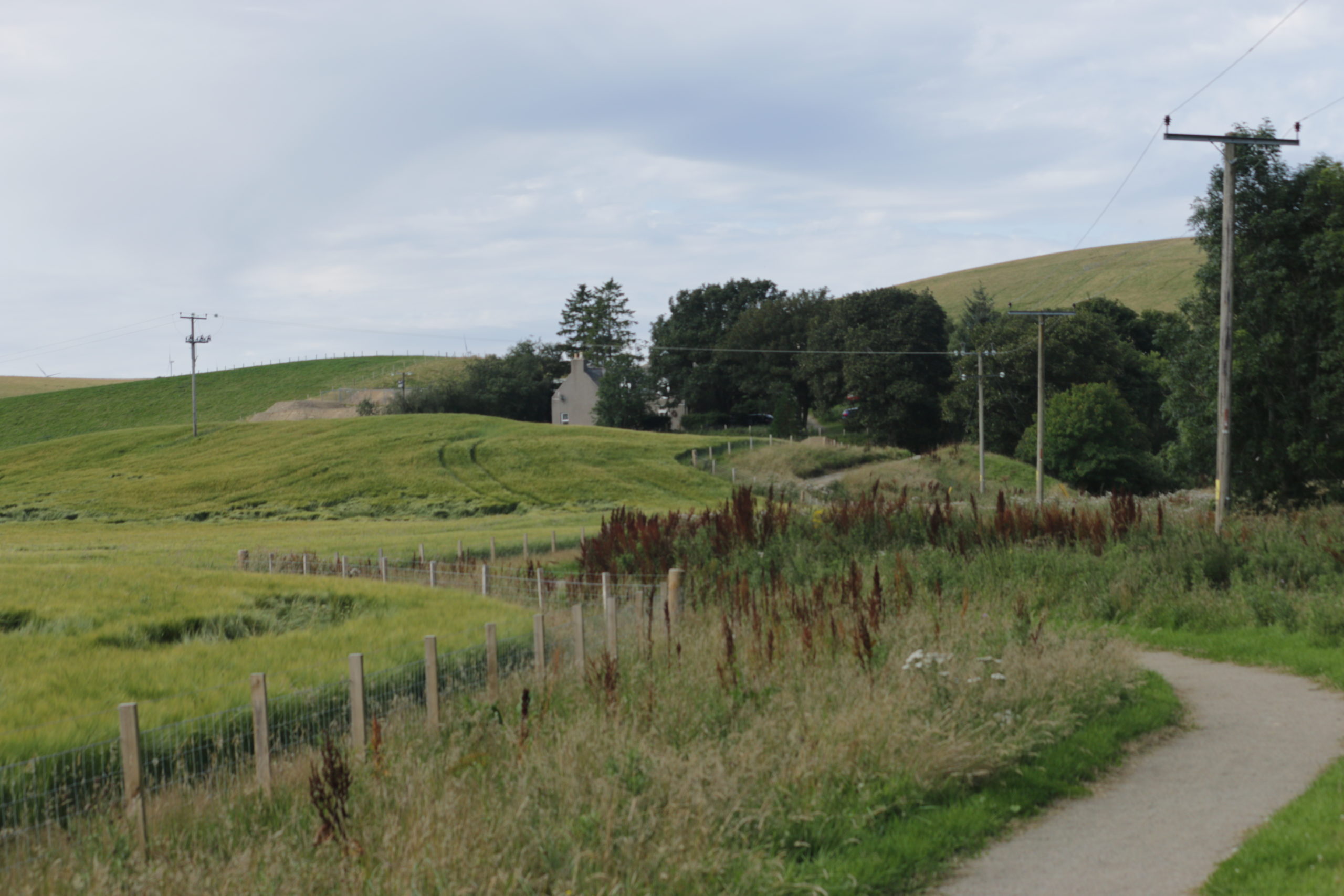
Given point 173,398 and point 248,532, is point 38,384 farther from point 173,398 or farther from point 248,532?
point 248,532

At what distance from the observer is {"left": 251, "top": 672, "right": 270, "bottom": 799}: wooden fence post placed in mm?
7152

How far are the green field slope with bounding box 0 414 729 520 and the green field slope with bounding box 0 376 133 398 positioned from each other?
51.1 metres

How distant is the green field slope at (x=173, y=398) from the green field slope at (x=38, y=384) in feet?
23.3

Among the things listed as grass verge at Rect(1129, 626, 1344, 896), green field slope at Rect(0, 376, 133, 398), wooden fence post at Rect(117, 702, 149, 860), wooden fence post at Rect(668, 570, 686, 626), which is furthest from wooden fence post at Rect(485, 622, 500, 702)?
green field slope at Rect(0, 376, 133, 398)

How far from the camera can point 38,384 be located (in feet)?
410

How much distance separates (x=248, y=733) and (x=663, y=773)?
4421mm

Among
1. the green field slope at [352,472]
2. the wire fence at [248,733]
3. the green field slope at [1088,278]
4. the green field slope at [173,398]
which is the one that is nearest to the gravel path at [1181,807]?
the wire fence at [248,733]

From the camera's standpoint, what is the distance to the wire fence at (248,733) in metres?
6.51

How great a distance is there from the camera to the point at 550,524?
41.7m

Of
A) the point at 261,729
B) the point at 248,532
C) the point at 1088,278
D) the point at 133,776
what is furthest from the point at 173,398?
the point at 133,776

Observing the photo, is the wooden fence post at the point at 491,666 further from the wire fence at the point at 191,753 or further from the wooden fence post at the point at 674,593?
the wooden fence post at the point at 674,593

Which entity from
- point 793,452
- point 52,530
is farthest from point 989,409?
point 52,530

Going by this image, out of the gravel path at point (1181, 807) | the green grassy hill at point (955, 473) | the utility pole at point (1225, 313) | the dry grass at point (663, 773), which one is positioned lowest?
the green grassy hill at point (955, 473)

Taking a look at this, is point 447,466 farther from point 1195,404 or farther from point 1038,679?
point 1038,679
